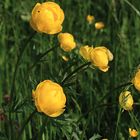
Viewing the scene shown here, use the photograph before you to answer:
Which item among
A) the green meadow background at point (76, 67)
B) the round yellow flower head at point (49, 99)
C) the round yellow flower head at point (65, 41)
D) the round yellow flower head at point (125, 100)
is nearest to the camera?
the round yellow flower head at point (49, 99)

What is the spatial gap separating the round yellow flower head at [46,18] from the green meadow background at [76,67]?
0.18m

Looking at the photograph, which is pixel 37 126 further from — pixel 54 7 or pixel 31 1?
pixel 31 1

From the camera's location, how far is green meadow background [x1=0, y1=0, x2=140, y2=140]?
190 centimetres

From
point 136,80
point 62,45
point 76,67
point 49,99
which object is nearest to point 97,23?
point 76,67

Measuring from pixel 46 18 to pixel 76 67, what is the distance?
0.93 m

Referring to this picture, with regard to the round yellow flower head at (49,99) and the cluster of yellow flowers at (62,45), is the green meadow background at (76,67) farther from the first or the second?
the round yellow flower head at (49,99)

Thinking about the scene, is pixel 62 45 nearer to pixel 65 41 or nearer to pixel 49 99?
pixel 65 41

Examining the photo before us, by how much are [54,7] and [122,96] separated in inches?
14.0

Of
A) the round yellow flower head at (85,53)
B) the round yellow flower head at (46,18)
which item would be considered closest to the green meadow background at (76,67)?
the round yellow flower head at (85,53)

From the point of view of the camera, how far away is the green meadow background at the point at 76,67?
1.90 m

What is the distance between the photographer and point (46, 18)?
4.71 feet

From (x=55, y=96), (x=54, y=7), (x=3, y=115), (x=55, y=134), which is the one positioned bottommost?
(x=55, y=134)

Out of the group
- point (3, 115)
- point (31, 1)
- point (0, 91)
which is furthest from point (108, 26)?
point (3, 115)

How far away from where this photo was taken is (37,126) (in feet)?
6.43
